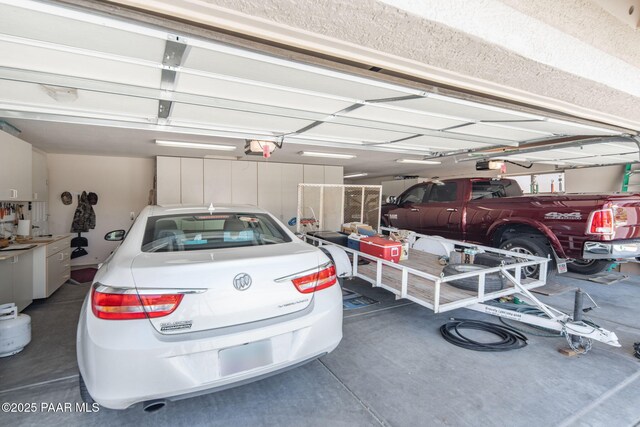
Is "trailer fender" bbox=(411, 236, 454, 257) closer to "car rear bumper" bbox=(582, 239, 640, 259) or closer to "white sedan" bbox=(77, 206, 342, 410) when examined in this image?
"car rear bumper" bbox=(582, 239, 640, 259)

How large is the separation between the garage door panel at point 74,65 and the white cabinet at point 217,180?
495cm

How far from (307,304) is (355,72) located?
151 centimetres

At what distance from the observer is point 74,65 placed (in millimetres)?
1912

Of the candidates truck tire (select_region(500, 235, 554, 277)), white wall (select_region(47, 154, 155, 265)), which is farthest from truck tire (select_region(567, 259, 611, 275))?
white wall (select_region(47, 154, 155, 265))

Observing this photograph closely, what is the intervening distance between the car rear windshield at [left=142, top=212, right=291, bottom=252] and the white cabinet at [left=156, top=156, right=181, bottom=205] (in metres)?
4.50

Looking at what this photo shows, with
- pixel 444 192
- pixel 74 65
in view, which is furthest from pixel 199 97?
pixel 444 192

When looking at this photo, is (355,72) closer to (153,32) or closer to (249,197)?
(153,32)

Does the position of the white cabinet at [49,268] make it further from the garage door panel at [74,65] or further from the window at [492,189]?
the window at [492,189]

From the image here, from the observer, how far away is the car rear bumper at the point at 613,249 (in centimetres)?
354

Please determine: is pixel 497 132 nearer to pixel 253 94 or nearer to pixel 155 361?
pixel 253 94

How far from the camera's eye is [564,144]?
425 cm

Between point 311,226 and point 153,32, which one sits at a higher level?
Result: point 153,32

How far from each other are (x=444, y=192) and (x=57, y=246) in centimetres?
649

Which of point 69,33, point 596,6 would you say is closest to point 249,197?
point 69,33
